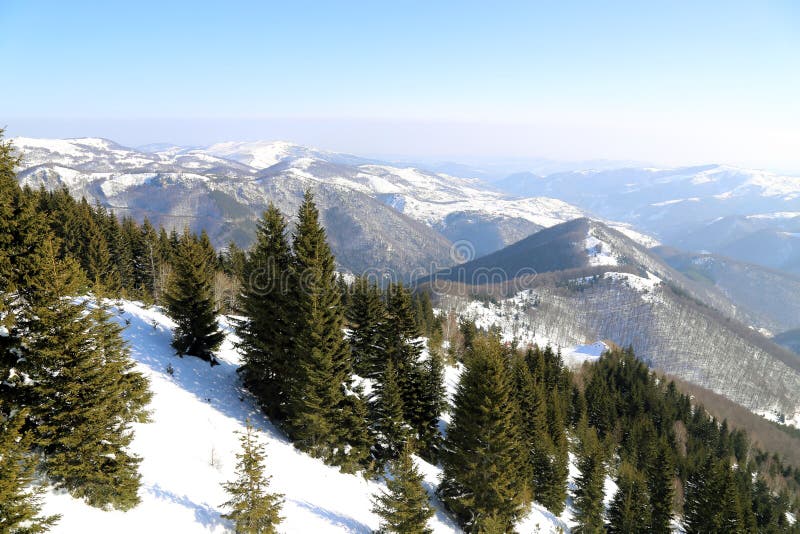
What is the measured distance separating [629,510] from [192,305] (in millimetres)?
48320

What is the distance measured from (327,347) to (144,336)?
16026mm

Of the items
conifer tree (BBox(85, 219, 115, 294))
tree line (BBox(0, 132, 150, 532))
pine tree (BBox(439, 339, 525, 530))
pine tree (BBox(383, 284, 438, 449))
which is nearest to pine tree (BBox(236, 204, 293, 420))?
pine tree (BBox(383, 284, 438, 449))

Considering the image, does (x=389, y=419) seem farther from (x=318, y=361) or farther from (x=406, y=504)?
(x=406, y=504)

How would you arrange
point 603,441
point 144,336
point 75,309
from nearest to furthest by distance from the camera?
point 75,309 → point 144,336 → point 603,441

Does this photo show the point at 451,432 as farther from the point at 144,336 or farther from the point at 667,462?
the point at 667,462

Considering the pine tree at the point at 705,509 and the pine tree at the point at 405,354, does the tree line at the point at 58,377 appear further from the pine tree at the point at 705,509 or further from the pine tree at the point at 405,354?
the pine tree at the point at 705,509

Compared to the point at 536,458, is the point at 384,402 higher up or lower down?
higher up

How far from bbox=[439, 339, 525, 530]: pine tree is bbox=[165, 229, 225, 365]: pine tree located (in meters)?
19.2

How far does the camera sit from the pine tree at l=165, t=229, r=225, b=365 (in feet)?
91.0

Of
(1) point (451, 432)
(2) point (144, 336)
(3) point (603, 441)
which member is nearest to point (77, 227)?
(2) point (144, 336)

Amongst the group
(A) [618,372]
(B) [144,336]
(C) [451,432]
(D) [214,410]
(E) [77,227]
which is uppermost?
(E) [77,227]

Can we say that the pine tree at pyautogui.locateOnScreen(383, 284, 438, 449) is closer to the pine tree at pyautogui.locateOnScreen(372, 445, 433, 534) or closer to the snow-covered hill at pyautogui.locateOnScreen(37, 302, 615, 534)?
the snow-covered hill at pyautogui.locateOnScreen(37, 302, 615, 534)

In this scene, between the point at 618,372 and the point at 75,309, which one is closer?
the point at 75,309

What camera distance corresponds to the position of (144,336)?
98.4 ft
